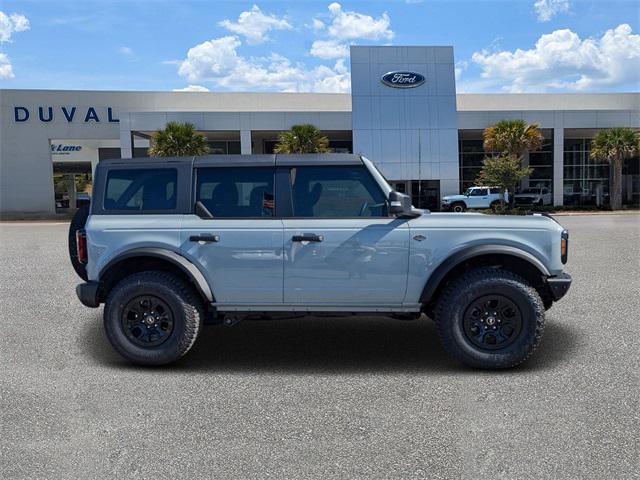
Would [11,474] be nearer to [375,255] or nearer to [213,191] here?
[213,191]

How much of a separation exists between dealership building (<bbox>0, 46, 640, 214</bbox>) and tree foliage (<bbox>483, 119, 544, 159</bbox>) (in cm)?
174

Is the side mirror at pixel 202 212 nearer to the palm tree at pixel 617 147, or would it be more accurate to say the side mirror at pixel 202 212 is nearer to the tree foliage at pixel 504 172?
the tree foliage at pixel 504 172

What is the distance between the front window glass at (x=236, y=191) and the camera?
462cm

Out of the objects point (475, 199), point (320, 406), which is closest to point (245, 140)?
point (475, 199)

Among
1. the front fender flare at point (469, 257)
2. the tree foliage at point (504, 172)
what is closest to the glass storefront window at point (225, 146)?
the tree foliage at point (504, 172)

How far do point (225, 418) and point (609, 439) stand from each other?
2.54 meters

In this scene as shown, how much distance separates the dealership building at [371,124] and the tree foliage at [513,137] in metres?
1.74

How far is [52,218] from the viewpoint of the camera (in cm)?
3450

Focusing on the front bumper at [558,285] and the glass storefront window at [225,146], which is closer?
the front bumper at [558,285]

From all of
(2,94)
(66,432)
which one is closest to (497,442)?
(66,432)

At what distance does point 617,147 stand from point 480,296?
3332cm

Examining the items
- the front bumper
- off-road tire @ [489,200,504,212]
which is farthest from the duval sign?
the front bumper

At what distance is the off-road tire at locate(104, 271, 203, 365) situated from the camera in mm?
4488

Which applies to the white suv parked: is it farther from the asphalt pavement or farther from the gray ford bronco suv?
the gray ford bronco suv
